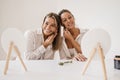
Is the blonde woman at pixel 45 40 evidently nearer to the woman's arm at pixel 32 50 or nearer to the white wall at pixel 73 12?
the woman's arm at pixel 32 50

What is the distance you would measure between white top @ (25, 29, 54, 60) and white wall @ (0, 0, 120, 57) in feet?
3.36

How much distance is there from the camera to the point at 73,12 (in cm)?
312

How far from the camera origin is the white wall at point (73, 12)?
2521 mm

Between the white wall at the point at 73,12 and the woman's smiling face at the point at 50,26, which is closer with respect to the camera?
the woman's smiling face at the point at 50,26

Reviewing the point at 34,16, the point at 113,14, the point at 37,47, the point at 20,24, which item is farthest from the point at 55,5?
the point at 37,47

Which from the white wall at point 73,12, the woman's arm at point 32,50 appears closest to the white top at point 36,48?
the woman's arm at point 32,50

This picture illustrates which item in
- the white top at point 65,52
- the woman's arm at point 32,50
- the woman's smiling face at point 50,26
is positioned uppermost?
the woman's smiling face at point 50,26

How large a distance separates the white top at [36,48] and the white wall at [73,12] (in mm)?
1026

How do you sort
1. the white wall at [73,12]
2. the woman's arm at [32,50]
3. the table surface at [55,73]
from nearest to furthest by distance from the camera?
the table surface at [55,73]
the woman's arm at [32,50]
the white wall at [73,12]

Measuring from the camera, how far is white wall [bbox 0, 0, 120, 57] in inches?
99.3

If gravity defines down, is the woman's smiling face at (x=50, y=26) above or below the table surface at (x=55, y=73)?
above

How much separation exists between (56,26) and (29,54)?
37 cm

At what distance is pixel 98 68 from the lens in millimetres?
1248

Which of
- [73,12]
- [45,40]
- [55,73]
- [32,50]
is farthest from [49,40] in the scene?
[73,12]
